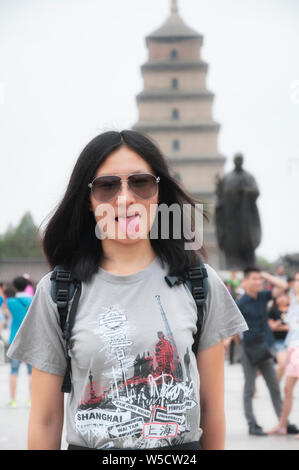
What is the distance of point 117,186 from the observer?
1.94 m

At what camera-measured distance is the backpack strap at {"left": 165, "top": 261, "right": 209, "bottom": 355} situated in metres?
1.88

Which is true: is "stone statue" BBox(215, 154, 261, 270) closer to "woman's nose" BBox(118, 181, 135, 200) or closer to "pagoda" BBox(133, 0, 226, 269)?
"woman's nose" BBox(118, 181, 135, 200)

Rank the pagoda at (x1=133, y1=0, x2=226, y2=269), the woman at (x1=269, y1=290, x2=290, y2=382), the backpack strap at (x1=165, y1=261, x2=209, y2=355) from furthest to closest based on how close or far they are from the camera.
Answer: the pagoda at (x1=133, y1=0, x2=226, y2=269)
the woman at (x1=269, y1=290, x2=290, y2=382)
the backpack strap at (x1=165, y1=261, x2=209, y2=355)

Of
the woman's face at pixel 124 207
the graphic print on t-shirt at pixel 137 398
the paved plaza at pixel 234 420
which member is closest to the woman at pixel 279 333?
the paved plaza at pixel 234 420

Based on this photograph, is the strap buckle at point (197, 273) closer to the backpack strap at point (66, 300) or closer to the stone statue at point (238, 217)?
the backpack strap at point (66, 300)

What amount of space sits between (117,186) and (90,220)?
19 cm

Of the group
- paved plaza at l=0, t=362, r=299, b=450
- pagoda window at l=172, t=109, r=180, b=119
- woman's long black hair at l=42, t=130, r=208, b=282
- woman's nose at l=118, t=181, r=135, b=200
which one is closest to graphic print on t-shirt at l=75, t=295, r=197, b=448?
woman's long black hair at l=42, t=130, r=208, b=282

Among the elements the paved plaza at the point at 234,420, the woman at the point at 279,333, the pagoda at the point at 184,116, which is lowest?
the paved plaza at the point at 234,420

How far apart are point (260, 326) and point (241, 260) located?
685 centimetres

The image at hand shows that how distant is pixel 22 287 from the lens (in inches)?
312

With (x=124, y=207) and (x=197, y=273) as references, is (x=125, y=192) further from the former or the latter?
(x=197, y=273)

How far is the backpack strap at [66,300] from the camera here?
5.97 ft

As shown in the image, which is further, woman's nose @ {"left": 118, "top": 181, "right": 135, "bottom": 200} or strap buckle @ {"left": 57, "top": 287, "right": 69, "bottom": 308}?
woman's nose @ {"left": 118, "top": 181, "right": 135, "bottom": 200}

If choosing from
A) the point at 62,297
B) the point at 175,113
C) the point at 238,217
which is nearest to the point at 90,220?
the point at 62,297
